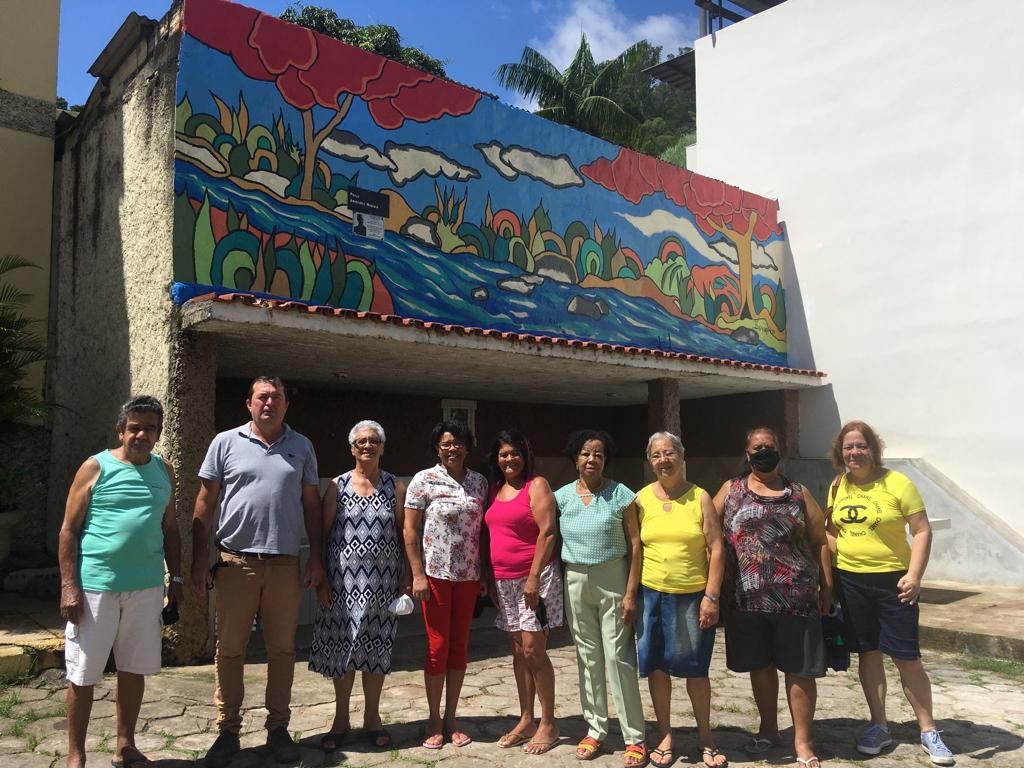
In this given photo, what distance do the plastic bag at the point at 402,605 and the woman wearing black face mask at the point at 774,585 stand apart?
155 cm

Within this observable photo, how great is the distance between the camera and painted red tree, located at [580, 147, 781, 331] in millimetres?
10336

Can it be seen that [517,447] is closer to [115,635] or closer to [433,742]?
[433,742]

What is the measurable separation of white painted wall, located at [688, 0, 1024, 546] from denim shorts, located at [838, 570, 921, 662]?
748cm

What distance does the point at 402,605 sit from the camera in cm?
409

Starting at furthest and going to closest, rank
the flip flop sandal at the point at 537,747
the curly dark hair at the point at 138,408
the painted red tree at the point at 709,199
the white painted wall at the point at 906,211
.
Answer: the white painted wall at the point at 906,211 < the painted red tree at the point at 709,199 < the flip flop sandal at the point at 537,747 < the curly dark hair at the point at 138,408

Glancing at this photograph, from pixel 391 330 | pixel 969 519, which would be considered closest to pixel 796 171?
pixel 969 519

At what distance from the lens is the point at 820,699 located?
17.2 ft

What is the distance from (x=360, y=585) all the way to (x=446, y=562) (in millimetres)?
439

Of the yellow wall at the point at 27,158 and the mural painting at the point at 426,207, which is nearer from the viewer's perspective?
the mural painting at the point at 426,207

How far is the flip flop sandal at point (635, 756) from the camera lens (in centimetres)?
393

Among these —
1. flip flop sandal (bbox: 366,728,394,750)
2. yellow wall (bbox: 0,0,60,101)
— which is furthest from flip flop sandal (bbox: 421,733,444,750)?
yellow wall (bbox: 0,0,60,101)

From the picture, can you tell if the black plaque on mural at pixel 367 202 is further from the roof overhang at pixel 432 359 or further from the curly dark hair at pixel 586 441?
the curly dark hair at pixel 586 441

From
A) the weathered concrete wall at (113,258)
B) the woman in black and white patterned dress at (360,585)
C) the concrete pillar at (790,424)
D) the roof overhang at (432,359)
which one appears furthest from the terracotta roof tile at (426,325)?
the woman in black and white patterned dress at (360,585)

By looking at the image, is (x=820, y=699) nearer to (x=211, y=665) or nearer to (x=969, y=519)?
(x=211, y=665)
